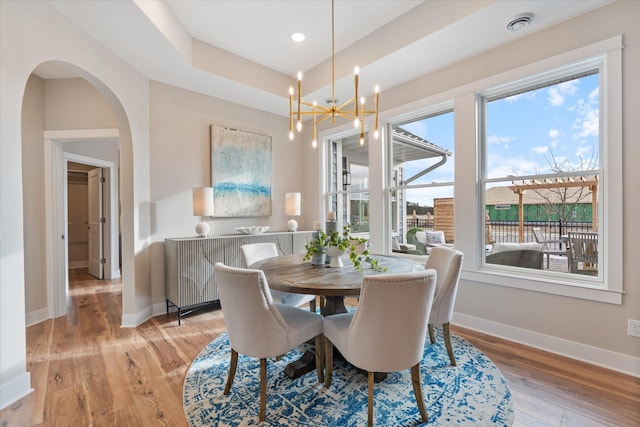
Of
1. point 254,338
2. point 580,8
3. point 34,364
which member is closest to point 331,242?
point 254,338

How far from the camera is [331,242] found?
88.6 inches

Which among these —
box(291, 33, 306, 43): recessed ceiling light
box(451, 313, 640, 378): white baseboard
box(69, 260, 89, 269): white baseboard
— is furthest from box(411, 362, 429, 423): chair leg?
box(69, 260, 89, 269): white baseboard

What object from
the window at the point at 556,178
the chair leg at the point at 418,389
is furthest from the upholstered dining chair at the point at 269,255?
the window at the point at 556,178

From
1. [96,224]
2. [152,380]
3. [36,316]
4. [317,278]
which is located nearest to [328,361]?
[317,278]

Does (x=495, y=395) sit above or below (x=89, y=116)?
below

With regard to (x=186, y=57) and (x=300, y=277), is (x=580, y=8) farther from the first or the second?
(x=186, y=57)

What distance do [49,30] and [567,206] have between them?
4471 mm

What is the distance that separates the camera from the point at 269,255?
312 centimetres

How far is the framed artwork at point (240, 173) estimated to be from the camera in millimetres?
3965

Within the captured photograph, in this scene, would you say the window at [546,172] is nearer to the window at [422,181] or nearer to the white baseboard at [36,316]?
the window at [422,181]

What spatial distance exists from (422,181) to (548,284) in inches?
65.3

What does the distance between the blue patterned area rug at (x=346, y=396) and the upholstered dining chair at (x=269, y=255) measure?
48 cm

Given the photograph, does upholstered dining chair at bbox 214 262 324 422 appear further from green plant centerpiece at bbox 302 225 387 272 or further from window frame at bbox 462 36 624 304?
window frame at bbox 462 36 624 304

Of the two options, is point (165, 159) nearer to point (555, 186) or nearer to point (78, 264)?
point (555, 186)
